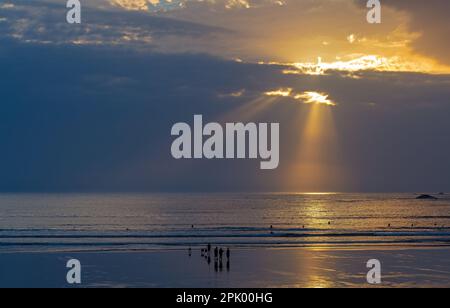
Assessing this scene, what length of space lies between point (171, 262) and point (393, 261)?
16.6 m

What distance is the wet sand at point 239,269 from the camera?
3822 centimetres

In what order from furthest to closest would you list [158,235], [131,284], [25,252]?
1. [158,235]
2. [25,252]
3. [131,284]

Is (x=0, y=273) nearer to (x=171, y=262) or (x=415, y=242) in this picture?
(x=171, y=262)

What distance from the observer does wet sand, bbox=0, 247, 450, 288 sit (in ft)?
125

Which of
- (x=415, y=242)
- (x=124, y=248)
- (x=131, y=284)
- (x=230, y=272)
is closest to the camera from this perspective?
(x=131, y=284)

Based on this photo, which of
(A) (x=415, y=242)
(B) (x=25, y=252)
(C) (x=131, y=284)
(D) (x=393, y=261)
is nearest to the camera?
(C) (x=131, y=284)

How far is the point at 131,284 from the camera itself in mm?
37469

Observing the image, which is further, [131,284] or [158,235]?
[158,235]

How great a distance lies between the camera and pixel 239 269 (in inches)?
1734
